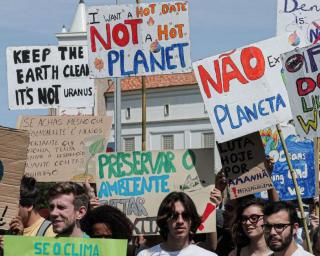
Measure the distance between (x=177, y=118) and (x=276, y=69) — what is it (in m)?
60.7

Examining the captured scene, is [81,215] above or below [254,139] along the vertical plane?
below

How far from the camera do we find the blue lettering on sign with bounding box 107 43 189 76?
9.00m

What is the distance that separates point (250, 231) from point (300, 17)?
3377mm

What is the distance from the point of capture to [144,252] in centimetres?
584

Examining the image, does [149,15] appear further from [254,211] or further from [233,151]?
[254,211]

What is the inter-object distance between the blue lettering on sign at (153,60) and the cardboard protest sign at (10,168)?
255 cm

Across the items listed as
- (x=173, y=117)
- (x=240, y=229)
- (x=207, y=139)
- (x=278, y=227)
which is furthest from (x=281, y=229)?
(x=173, y=117)

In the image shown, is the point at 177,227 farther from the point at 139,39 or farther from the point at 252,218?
the point at 139,39

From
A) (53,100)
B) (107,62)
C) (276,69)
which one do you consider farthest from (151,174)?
(53,100)

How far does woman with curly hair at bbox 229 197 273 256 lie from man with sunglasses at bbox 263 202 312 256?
0.44m

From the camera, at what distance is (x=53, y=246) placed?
558cm

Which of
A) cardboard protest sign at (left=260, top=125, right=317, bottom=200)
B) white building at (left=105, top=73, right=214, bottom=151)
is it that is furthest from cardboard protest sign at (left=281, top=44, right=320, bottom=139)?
white building at (left=105, top=73, right=214, bottom=151)

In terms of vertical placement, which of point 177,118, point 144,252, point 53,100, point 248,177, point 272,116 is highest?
point 177,118

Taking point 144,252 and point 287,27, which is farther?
point 287,27
